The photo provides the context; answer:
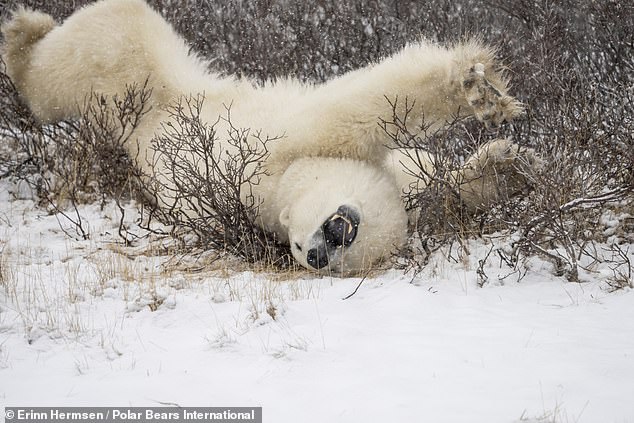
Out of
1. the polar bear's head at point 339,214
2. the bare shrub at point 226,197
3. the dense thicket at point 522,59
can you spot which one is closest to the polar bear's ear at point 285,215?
the polar bear's head at point 339,214

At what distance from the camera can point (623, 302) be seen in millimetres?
3086

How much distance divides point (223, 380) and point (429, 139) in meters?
2.02

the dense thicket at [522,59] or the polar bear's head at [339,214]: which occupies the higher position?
the dense thicket at [522,59]

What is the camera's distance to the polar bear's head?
3605 mm

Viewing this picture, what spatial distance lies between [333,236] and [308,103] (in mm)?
1286

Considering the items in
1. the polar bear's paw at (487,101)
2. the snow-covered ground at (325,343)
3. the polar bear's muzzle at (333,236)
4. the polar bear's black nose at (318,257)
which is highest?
the polar bear's paw at (487,101)

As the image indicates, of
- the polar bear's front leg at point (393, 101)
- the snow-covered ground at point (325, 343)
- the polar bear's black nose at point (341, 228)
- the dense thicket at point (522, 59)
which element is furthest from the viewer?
the polar bear's front leg at point (393, 101)

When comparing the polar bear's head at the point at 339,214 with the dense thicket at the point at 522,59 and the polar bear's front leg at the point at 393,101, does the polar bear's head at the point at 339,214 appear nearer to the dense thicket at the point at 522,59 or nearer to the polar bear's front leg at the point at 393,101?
the polar bear's front leg at the point at 393,101

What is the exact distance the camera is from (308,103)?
15.0ft

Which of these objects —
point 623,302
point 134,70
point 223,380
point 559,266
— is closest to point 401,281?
point 559,266

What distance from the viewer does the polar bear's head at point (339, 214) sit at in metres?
3.61

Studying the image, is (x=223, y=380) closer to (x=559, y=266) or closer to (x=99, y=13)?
(x=559, y=266)

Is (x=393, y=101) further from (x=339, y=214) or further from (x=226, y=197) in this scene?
(x=226, y=197)

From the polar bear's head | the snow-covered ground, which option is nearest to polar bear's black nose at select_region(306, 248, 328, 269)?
the polar bear's head
